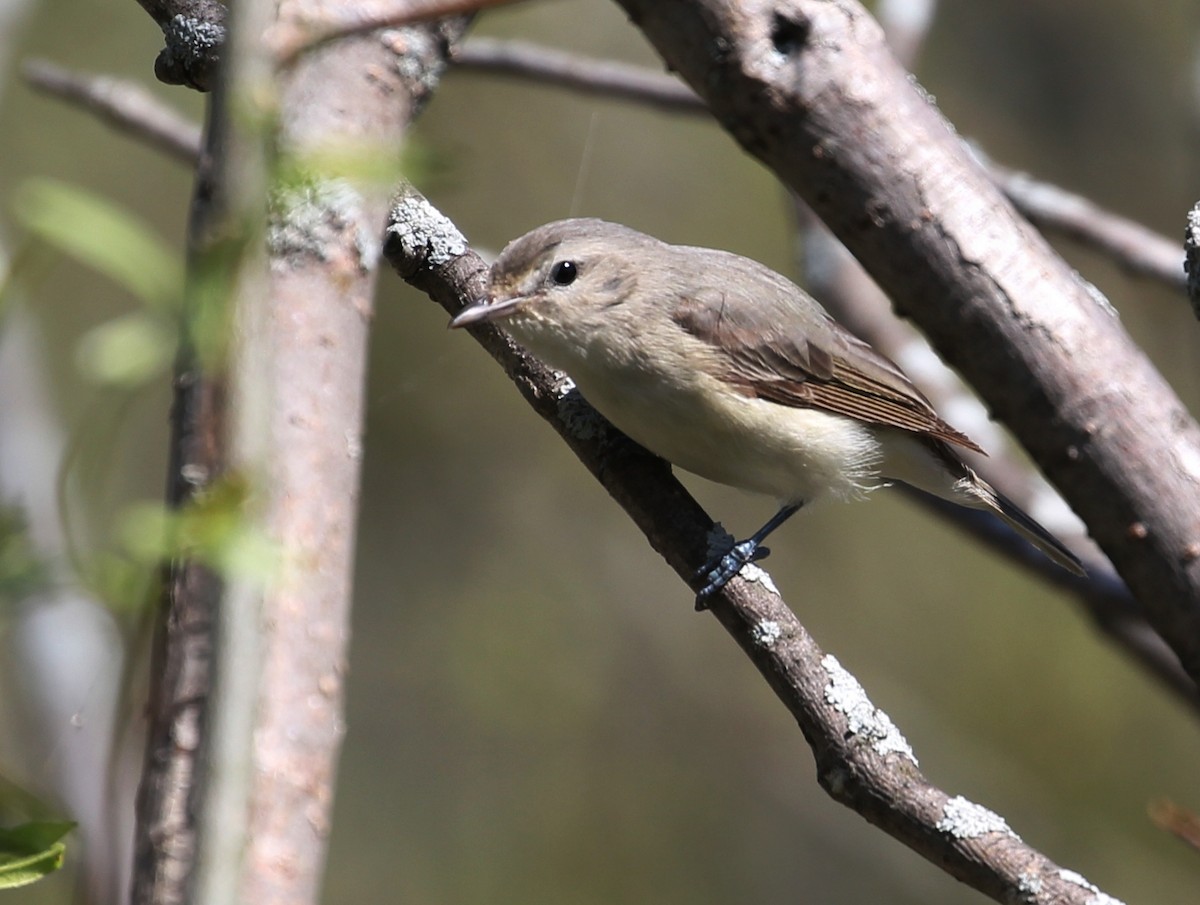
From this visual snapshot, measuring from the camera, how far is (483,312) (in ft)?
7.30

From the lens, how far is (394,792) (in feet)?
21.9

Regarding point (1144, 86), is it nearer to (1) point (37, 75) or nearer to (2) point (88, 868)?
(1) point (37, 75)

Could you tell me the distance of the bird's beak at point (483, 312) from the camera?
220 cm

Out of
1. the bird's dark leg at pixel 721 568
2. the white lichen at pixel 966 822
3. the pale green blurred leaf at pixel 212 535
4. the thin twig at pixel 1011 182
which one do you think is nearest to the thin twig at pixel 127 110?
the thin twig at pixel 1011 182

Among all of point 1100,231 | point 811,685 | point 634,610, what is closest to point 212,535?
point 811,685

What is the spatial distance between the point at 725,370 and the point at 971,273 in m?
0.85

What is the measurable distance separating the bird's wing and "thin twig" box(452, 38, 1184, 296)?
829mm

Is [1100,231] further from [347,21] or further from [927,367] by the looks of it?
[347,21]

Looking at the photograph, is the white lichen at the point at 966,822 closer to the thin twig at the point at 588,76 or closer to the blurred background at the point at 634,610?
the thin twig at the point at 588,76

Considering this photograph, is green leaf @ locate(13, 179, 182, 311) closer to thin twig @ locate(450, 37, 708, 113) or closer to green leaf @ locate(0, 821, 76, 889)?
green leaf @ locate(0, 821, 76, 889)

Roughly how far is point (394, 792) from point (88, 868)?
6294 mm

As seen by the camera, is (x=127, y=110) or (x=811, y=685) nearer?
(x=811, y=685)

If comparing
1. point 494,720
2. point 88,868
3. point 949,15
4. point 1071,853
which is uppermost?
point 949,15

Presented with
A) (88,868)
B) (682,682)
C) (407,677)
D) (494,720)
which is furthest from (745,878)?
(88,868)
